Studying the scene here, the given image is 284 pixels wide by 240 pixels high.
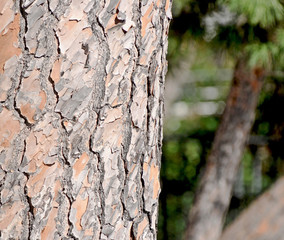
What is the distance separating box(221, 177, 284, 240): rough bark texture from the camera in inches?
130

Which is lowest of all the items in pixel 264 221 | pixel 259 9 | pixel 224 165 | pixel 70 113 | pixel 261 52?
pixel 264 221

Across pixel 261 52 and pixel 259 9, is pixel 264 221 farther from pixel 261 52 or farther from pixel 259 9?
pixel 259 9

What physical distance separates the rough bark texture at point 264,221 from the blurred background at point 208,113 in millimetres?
1007

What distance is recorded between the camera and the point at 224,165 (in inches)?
163

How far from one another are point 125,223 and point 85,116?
326 millimetres

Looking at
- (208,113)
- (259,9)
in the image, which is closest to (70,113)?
(259,9)

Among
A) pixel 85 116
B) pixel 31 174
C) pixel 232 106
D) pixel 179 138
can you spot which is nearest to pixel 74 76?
pixel 85 116

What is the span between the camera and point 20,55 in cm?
117

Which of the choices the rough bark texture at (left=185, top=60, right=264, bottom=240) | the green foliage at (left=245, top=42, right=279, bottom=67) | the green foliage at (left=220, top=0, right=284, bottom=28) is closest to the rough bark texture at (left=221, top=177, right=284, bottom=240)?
the rough bark texture at (left=185, top=60, right=264, bottom=240)

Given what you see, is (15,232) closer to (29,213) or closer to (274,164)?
(29,213)

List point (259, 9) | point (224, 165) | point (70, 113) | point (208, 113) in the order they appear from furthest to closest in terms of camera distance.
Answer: point (208, 113)
point (224, 165)
point (259, 9)
point (70, 113)

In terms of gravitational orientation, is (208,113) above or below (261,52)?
below

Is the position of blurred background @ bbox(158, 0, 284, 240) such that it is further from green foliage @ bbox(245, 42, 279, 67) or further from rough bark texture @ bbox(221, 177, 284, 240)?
rough bark texture @ bbox(221, 177, 284, 240)

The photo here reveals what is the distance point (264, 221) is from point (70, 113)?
254 cm
